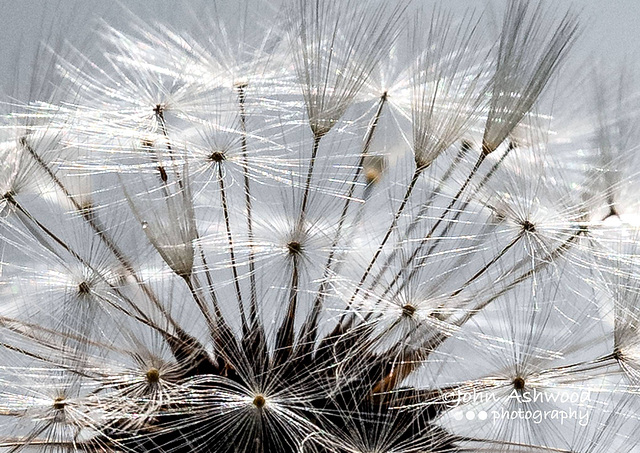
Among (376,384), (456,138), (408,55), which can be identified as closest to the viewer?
(376,384)

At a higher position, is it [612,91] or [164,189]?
[612,91]

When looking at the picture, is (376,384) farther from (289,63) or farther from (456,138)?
(289,63)

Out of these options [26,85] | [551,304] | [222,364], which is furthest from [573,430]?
[26,85]

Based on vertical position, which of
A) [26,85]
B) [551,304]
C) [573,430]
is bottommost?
[573,430]

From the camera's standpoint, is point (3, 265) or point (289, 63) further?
point (289, 63)

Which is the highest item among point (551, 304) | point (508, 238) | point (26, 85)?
point (26, 85)

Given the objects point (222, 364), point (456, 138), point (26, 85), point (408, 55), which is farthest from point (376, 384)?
point (26, 85)

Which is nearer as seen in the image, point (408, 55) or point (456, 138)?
point (456, 138)

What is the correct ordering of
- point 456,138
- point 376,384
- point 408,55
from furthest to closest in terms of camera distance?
point 408,55
point 456,138
point 376,384

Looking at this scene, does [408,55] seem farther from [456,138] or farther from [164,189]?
[164,189]
